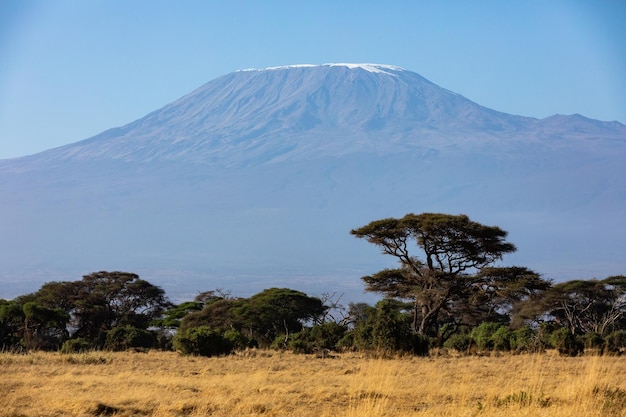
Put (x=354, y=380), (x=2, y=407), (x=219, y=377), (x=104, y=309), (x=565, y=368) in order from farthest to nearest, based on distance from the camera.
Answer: (x=104, y=309) < (x=565, y=368) < (x=219, y=377) < (x=354, y=380) < (x=2, y=407)

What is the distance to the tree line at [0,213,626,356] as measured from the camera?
26.4 meters

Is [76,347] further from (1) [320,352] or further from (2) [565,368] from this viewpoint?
(2) [565,368]

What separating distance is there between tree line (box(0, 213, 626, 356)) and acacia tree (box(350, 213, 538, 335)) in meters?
0.04

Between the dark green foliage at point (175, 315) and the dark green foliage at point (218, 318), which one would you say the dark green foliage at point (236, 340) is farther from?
the dark green foliage at point (175, 315)

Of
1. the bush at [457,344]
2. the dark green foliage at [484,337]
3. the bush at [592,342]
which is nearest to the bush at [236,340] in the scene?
the bush at [457,344]

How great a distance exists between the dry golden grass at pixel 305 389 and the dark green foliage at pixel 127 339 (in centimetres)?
871

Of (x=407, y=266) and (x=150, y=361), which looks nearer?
(x=150, y=361)

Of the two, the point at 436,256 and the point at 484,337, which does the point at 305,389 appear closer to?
the point at 484,337

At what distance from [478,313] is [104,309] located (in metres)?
19.3

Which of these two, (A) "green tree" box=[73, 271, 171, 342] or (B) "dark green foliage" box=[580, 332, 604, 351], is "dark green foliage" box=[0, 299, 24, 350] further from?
(B) "dark green foliage" box=[580, 332, 604, 351]

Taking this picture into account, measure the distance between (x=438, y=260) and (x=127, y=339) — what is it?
12.4 meters

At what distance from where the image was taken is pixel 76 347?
2672 cm

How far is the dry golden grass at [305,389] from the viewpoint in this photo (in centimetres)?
1169

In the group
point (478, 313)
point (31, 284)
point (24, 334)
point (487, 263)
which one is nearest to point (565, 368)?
point (487, 263)
